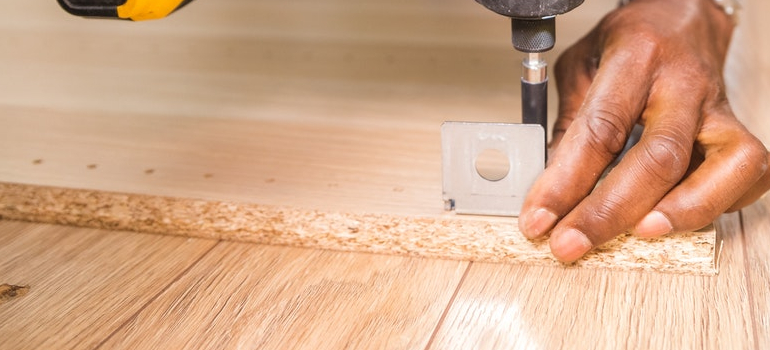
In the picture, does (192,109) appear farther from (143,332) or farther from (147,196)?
(143,332)

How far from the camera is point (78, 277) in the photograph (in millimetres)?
812

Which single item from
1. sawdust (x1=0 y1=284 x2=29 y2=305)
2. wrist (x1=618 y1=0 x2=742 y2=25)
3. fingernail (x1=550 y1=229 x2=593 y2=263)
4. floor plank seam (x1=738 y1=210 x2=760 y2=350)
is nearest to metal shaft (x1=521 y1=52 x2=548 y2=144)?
fingernail (x1=550 y1=229 x2=593 y2=263)

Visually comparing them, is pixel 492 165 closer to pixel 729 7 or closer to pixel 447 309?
pixel 447 309

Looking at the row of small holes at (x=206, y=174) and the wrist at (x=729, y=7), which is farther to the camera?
the wrist at (x=729, y=7)

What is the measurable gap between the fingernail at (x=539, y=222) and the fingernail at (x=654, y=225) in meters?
0.07

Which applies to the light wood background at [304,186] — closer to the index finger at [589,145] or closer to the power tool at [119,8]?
the index finger at [589,145]

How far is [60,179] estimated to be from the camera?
957 millimetres

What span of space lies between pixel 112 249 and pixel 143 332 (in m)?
0.18

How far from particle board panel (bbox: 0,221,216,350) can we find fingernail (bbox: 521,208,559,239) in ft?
1.06

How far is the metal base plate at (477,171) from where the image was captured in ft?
2.57

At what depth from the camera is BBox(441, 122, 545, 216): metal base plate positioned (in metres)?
0.78

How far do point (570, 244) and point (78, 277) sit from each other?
0.46 m

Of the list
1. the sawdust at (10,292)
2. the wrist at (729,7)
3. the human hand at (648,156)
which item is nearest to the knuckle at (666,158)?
the human hand at (648,156)

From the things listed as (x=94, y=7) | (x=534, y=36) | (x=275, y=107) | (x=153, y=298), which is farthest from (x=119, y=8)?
(x=275, y=107)
